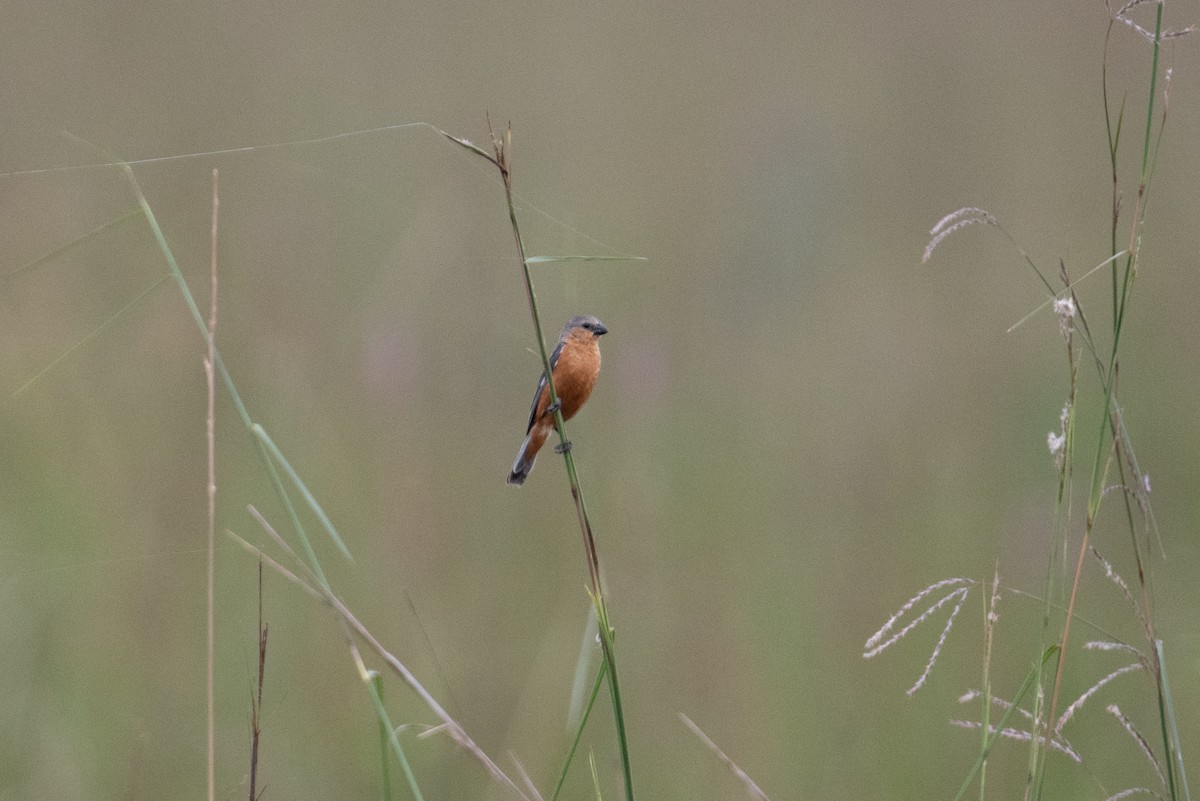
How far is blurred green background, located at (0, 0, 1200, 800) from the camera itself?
2.54 metres

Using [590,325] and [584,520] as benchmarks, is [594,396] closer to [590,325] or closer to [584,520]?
[590,325]

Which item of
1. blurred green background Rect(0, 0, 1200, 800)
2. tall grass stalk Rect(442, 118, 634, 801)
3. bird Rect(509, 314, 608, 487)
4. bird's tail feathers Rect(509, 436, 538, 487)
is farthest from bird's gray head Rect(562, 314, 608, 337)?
tall grass stalk Rect(442, 118, 634, 801)

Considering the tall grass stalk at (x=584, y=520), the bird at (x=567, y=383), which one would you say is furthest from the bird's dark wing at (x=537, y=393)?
the tall grass stalk at (x=584, y=520)

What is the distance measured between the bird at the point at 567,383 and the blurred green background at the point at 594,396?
162mm

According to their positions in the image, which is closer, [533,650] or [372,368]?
[533,650]

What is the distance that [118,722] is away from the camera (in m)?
2.43

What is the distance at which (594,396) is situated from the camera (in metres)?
3.45

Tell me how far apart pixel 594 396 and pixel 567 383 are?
0.61 m

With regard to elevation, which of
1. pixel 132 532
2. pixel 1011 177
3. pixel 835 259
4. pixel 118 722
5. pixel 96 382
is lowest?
pixel 118 722

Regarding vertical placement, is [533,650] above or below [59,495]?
below

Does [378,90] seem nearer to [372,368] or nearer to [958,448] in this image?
[372,368]

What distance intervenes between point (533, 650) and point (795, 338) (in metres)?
1.51

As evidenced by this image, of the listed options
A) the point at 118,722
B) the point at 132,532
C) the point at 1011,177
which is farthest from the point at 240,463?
the point at 1011,177

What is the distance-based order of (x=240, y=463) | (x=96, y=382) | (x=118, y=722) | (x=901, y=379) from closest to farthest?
1. (x=118, y=722)
2. (x=240, y=463)
3. (x=96, y=382)
4. (x=901, y=379)
